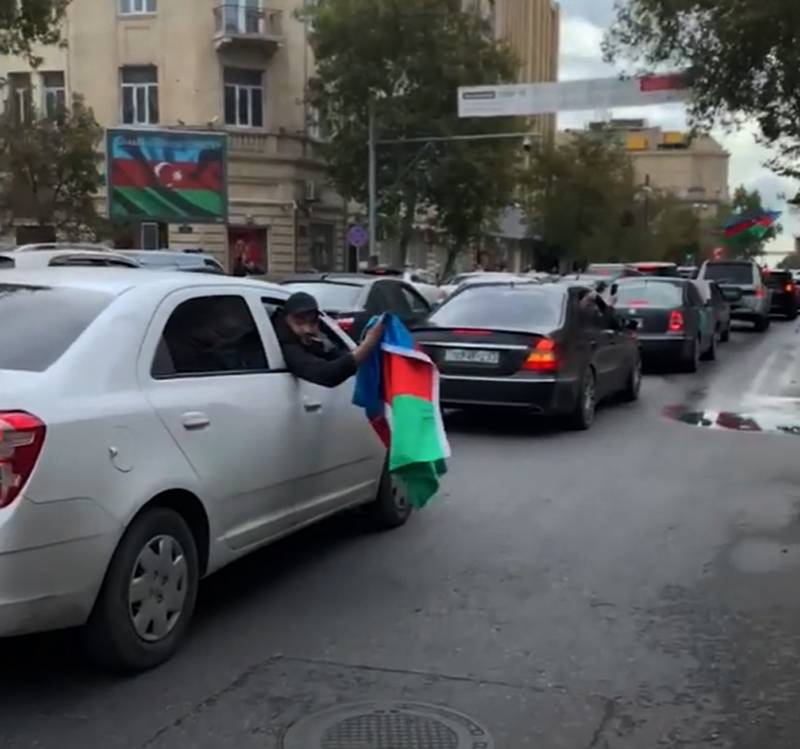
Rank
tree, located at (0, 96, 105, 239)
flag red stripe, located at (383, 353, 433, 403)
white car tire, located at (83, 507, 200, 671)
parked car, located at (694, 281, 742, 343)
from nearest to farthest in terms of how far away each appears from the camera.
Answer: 1. white car tire, located at (83, 507, 200, 671)
2. flag red stripe, located at (383, 353, 433, 403)
3. parked car, located at (694, 281, 742, 343)
4. tree, located at (0, 96, 105, 239)

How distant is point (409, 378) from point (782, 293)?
32.7m

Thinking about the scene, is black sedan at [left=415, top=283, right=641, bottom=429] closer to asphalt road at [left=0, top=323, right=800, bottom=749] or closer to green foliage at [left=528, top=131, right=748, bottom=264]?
asphalt road at [left=0, top=323, right=800, bottom=749]

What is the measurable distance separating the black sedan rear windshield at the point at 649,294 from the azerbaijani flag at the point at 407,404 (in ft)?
39.7

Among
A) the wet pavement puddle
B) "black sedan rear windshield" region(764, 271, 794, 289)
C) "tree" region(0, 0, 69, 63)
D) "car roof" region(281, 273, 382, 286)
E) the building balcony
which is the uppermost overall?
the building balcony

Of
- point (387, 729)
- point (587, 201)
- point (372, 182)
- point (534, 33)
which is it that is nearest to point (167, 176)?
point (372, 182)

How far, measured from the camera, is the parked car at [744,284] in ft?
101

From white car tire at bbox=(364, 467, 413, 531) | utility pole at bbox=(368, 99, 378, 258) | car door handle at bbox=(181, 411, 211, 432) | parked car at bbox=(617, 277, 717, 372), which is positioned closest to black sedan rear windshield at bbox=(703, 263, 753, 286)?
utility pole at bbox=(368, 99, 378, 258)

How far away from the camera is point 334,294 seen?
1388 centimetres

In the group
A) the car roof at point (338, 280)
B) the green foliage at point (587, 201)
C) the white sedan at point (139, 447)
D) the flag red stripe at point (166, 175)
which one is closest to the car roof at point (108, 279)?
the white sedan at point (139, 447)

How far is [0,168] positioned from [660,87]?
799 inches

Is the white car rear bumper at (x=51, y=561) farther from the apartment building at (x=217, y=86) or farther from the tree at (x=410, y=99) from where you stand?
the apartment building at (x=217, y=86)

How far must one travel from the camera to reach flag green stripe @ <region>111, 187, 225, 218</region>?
34219 millimetres

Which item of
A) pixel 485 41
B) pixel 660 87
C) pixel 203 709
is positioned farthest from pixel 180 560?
pixel 485 41

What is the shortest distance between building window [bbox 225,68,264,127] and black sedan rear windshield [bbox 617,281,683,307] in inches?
1076
